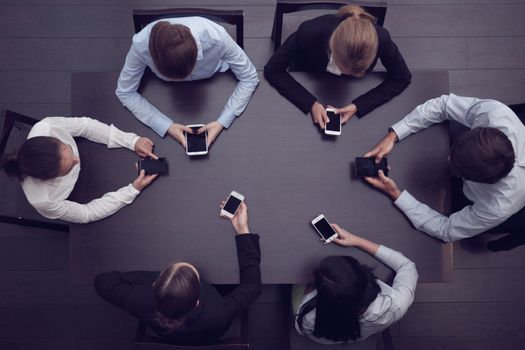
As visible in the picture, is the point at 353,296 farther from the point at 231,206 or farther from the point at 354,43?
the point at 354,43

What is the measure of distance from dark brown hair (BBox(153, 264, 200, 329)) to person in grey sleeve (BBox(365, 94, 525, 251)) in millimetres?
790

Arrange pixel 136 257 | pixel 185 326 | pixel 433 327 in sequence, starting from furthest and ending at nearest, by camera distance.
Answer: pixel 433 327 < pixel 136 257 < pixel 185 326

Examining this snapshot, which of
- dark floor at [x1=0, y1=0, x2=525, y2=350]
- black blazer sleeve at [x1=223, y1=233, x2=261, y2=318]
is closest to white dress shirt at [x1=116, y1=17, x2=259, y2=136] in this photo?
black blazer sleeve at [x1=223, y1=233, x2=261, y2=318]

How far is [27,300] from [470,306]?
2.56 metres

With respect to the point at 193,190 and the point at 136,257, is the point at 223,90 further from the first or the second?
the point at 136,257

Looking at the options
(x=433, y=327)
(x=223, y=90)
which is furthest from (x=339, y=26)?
(x=433, y=327)

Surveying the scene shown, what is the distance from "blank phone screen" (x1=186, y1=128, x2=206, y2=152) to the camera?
169 cm

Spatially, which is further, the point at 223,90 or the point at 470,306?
the point at 470,306

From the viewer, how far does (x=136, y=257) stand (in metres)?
1.68

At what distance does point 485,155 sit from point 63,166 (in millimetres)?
1539

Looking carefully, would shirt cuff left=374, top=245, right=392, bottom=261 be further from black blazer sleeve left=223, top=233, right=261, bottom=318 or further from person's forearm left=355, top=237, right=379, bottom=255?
black blazer sleeve left=223, top=233, right=261, bottom=318

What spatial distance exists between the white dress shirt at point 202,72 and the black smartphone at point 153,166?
0.38ft

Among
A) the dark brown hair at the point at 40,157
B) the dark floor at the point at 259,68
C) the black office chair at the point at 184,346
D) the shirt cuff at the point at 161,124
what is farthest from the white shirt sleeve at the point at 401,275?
the dark brown hair at the point at 40,157

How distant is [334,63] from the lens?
1.71 m
